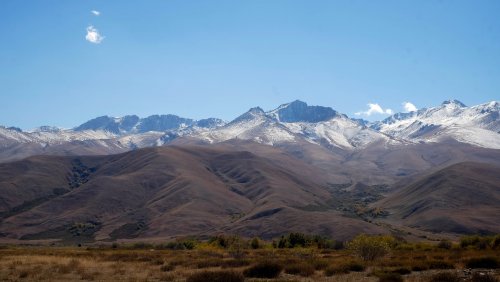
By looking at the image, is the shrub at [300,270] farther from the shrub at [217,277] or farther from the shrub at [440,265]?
the shrub at [440,265]

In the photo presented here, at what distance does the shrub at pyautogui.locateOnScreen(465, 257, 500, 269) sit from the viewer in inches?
1442

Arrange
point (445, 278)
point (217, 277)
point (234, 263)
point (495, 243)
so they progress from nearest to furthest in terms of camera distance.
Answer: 1. point (445, 278)
2. point (217, 277)
3. point (234, 263)
4. point (495, 243)

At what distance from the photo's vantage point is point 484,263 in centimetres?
3678

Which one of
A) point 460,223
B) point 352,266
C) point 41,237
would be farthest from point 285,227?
point 352,266

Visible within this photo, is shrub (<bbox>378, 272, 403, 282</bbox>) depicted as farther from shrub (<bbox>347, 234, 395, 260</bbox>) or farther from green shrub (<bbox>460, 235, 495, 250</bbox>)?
green shrub (<bbox>460, 235, 495, 250</bbox>)

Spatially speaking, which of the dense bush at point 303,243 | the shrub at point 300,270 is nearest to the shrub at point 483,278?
the shrub at point 300,270

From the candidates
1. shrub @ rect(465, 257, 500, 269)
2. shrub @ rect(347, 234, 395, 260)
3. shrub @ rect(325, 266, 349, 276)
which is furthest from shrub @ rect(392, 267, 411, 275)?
shrub @ rect(347, 234, 395, 260)

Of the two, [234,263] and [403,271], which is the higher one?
[403,271]

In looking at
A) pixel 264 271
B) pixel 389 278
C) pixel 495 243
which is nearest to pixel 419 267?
pixel 389 278

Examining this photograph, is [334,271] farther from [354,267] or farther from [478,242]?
[478,242]

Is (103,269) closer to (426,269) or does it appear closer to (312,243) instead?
→ (426,269)

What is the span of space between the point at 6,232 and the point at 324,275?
19647cm

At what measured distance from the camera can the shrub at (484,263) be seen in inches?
1442

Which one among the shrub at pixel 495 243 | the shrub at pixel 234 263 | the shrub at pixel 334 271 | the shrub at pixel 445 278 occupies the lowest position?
the shrub at pixel 495 243
